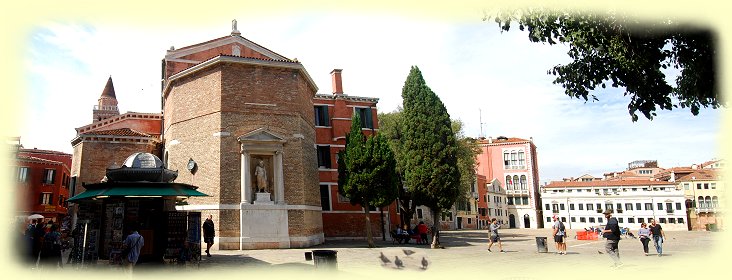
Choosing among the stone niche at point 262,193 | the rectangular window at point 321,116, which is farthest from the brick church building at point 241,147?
the rectangular window at point 321,116

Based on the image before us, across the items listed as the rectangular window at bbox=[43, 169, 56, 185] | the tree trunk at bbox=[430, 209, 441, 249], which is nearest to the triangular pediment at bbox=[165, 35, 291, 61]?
the tree trunk at bbox=[430, 209, 441, 249]

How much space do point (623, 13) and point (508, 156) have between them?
67023mm

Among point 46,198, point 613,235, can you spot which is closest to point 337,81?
point 613,235

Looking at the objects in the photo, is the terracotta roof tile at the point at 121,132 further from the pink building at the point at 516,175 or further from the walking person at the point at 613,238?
the pink building at the point at 516,175

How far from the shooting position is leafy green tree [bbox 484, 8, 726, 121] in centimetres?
821

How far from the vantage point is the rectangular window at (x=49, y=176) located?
45656 mm

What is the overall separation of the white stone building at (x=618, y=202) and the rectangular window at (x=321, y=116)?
5155 cm

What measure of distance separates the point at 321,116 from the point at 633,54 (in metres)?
23.0

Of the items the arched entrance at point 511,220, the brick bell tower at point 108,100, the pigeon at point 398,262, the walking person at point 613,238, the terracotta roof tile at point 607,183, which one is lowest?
the arched entrance at point 511,220

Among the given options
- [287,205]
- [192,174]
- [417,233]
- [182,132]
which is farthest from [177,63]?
[417,233]

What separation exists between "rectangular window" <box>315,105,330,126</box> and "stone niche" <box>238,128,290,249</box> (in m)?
8.25

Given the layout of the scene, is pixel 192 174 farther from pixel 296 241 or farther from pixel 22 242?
pixel 22 242

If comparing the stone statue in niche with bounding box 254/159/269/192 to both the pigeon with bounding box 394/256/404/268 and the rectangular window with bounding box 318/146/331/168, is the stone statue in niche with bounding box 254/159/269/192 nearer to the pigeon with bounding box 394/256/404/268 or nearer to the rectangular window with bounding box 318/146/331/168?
the rectangular window with bounding box 318/146/331/168

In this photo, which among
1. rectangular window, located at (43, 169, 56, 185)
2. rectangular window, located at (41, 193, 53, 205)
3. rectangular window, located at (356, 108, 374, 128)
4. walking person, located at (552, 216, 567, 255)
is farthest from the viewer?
rectangular window, located at (43, 169, 56, 185)
